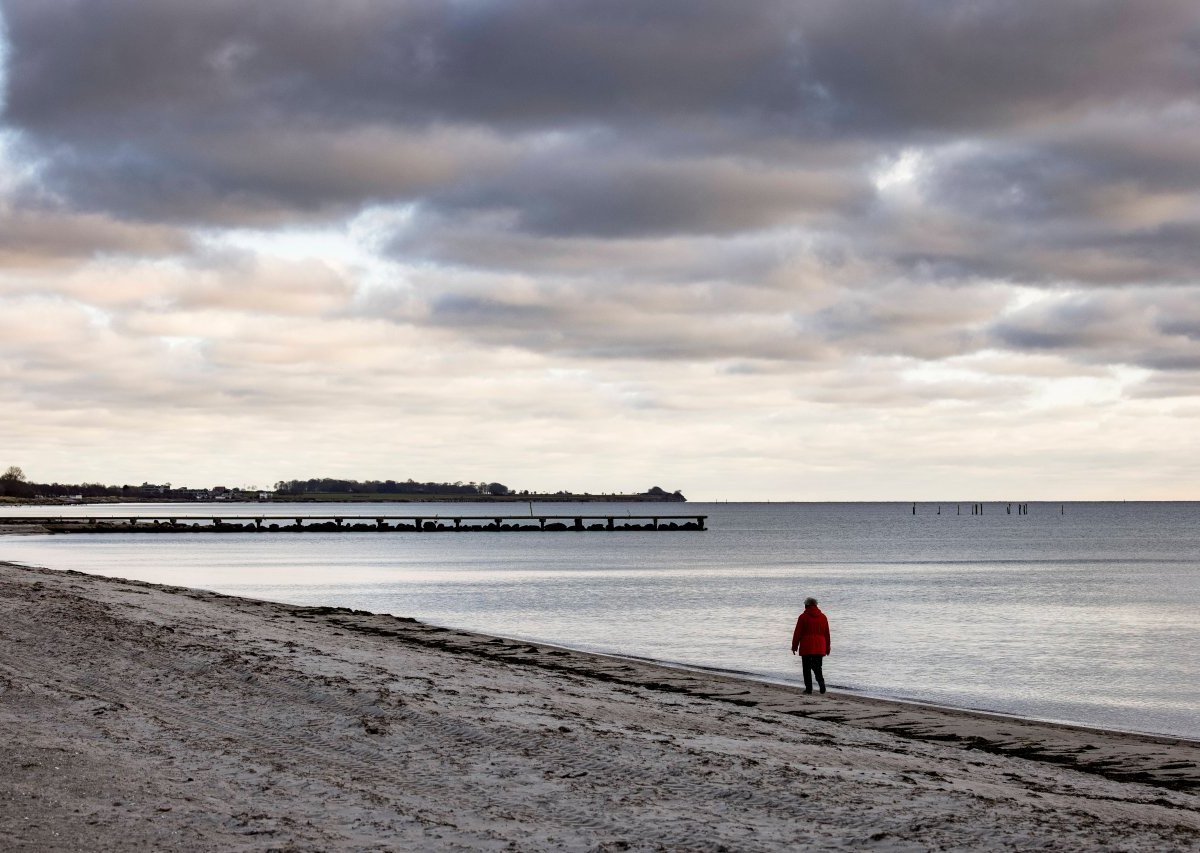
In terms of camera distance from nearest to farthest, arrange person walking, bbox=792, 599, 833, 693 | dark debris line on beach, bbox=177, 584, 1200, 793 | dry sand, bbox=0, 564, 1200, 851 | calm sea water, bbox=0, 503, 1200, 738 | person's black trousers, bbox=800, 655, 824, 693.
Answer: dry sand, bbox=0, 564, 1200, 851, dark debris line on beach, bbox=177, 584, 1200, 793, person walking, bbox=792, 599, 833, 693, person's black trousers, bbox=800, 655, 824, 693, calm sea water, bbox=0, 503, 1200, 738

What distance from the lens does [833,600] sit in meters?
51.3

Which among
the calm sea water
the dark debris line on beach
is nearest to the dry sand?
the dark debris line on beach

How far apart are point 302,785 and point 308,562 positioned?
71230 mm

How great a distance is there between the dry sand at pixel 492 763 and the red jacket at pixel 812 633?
108 centimetres

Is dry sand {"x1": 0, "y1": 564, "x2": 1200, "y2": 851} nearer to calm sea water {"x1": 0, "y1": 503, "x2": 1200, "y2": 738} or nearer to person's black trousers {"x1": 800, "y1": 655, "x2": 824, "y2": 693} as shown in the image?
person's black trousers {"x1": 800, "y1": 655, "x2": 824, "y2": 693}

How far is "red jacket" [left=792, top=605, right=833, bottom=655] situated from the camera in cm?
2184

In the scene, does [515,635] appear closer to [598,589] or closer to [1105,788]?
[598,589]

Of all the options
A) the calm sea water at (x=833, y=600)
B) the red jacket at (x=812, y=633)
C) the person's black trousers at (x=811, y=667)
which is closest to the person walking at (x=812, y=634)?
the red jacket at (x=812, y=633)

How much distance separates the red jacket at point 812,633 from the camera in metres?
21.8

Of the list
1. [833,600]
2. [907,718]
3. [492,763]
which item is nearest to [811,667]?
[907,718]

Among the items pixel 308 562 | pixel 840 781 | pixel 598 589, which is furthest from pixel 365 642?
pixel 308 562

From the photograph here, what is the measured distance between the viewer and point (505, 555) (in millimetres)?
93625

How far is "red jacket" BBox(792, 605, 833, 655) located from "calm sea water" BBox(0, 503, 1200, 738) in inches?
154

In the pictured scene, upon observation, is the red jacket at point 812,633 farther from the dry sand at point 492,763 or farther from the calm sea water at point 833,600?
the calm sea water at point 833,600
